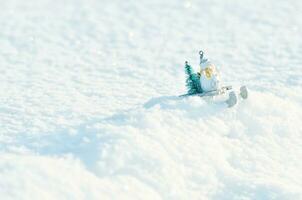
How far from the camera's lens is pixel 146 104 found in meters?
7.29

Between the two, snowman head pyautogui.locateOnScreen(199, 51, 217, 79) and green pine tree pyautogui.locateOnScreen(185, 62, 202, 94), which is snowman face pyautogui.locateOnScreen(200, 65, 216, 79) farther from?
green pine tree pyautogui.locateOnScreen(185, 62, 202, 94)

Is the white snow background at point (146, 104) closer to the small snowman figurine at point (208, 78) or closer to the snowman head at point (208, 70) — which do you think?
the small snowman figurine at point (208, 78)

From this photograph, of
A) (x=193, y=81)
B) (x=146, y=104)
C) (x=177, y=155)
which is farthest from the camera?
(x=193, y=81)

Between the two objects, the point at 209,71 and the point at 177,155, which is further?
the point at 209,71

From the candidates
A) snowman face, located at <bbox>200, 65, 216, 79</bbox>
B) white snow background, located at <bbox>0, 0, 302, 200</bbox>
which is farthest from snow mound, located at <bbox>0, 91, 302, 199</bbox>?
snowman face, located at <bbox>200, 65, 216, 79</bbox>

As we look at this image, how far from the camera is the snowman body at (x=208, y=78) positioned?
729 cm

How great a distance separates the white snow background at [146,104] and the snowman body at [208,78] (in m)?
0.24

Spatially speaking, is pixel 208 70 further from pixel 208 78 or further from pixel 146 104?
pixel 146 104

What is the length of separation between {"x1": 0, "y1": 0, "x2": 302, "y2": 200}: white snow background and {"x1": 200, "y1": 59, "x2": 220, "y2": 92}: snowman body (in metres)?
0.24

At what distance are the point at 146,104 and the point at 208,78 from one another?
0.82 m

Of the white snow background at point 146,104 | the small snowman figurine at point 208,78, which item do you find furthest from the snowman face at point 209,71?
the white snow background at point 146,104

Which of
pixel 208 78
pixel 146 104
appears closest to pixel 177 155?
pixel 146 104

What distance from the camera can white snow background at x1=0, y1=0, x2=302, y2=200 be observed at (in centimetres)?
588

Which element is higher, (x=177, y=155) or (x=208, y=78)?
(x=208, y=78)
